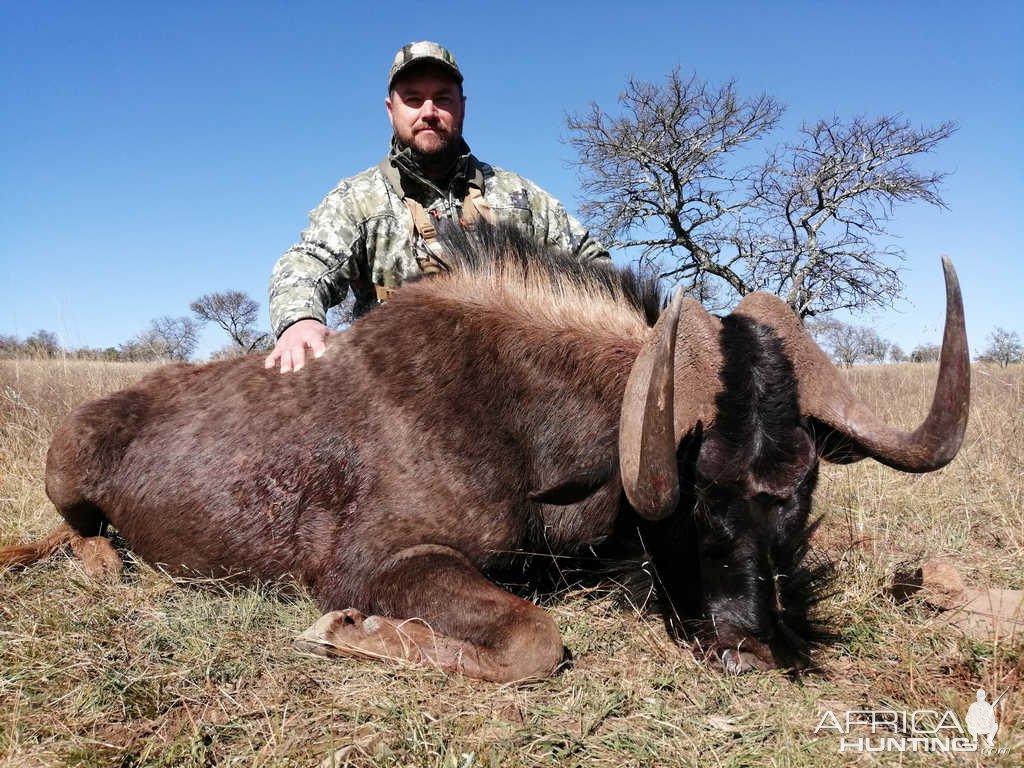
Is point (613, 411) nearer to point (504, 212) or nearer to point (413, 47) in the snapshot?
point (504, 212)

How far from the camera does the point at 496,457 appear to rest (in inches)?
125

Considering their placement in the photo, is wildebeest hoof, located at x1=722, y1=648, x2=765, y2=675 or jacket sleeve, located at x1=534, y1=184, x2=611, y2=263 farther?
jacket sleeve, located at x1=534, y1=184, x2=611, y2=263

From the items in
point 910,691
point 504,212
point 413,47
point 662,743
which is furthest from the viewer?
point 504,212

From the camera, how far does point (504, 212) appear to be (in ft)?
19.2

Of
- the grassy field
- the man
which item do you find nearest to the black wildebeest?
the grassy field

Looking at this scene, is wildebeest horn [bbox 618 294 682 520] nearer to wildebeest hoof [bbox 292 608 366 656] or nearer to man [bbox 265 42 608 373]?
wildebeest hoof [bbox 292 608 366 656]

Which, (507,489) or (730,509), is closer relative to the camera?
(730,509)

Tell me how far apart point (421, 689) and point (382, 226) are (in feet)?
12.7

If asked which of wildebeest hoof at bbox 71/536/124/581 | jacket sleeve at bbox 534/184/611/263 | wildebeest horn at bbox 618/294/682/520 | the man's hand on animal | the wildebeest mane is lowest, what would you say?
wildebeest hoof at bbox 71/536/124/581

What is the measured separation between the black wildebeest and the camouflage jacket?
122 cm

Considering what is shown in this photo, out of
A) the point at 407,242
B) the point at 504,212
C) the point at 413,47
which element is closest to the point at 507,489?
the point at 407,242

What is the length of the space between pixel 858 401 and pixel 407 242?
3560 millimetres

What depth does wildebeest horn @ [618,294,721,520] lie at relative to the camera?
237 centimetres

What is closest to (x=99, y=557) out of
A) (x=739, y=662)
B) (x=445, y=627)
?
(x=445, y=627)
